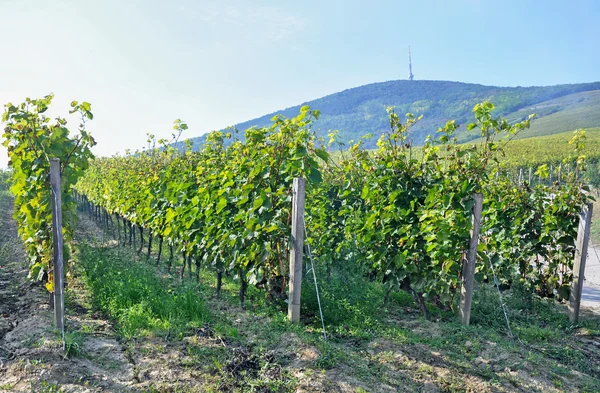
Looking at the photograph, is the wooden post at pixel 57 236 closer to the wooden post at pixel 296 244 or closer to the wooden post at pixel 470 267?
the wooden post at pixel 296 244

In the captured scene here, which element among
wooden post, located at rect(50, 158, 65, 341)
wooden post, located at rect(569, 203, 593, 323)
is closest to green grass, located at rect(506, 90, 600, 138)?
wooden post, located at rect(569, 203, 593, 323)

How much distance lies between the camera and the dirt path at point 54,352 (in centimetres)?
331

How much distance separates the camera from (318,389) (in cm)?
324

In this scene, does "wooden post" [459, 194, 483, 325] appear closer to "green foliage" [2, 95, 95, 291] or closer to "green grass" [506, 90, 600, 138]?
"green foliage" [2, 95, 95, 291]

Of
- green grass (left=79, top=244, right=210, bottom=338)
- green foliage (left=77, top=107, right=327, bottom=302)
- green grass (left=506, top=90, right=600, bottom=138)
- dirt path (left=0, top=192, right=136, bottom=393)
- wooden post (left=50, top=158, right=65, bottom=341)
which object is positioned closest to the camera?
dirt path (left=0, top=192, right=136, bottom=393)

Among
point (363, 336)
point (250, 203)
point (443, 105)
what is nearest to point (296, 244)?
point (250, 203)

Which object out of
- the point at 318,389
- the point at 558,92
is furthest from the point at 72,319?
the point at 558,92

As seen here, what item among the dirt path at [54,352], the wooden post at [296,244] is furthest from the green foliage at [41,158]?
the wooden post at [296,244]

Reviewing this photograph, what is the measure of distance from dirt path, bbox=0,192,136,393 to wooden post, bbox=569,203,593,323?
16.4ft

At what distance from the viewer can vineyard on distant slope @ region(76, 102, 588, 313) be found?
479cm

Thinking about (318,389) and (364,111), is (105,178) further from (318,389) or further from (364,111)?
(364,111)

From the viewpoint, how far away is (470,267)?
4777 mm

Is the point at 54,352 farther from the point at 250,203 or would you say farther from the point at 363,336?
the point at 363,336

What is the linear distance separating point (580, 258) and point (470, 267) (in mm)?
1645
